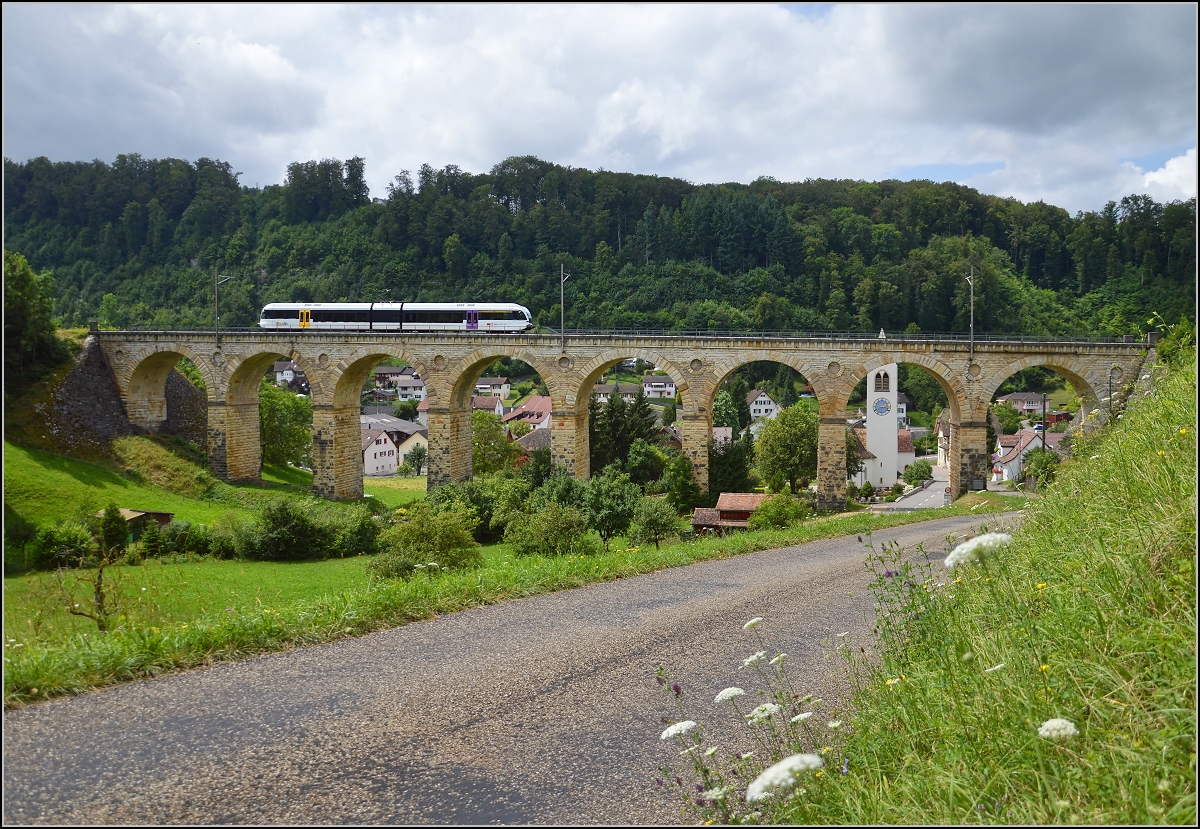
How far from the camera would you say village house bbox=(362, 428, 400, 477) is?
176 ft

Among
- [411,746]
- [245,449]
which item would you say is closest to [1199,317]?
[411,746]

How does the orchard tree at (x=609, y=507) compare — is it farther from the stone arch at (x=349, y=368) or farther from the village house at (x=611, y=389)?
the village house at (x=611, y=389)

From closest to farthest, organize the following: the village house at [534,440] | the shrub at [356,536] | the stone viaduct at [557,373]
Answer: the shrub at [356,536] → the stone viaduct at [557,373] → the village house at [534,440]

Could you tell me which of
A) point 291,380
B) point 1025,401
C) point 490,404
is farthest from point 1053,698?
point 291,380

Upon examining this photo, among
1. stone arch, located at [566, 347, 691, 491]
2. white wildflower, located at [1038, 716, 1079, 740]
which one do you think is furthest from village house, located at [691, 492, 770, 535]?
white wildflower, located at [1038, 716, 1079, 740]

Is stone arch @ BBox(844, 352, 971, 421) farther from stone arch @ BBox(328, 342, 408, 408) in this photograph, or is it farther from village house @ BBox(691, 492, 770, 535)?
stone arch @ BBox(328, 342, 408, 408)

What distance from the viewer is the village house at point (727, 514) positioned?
2347cm

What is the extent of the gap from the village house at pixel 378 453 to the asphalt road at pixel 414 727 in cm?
4868

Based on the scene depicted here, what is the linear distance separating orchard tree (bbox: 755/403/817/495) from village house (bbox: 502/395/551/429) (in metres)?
20.9

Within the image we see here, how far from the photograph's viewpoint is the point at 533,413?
57562mm

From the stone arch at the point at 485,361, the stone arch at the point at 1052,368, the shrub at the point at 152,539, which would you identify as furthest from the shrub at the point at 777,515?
the shrub at the point at 152,539

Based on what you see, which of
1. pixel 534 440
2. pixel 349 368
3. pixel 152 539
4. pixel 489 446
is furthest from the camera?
pixel 534 440

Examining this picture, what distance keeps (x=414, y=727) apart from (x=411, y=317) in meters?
28.0

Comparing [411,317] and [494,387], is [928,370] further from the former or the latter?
[494,387]
